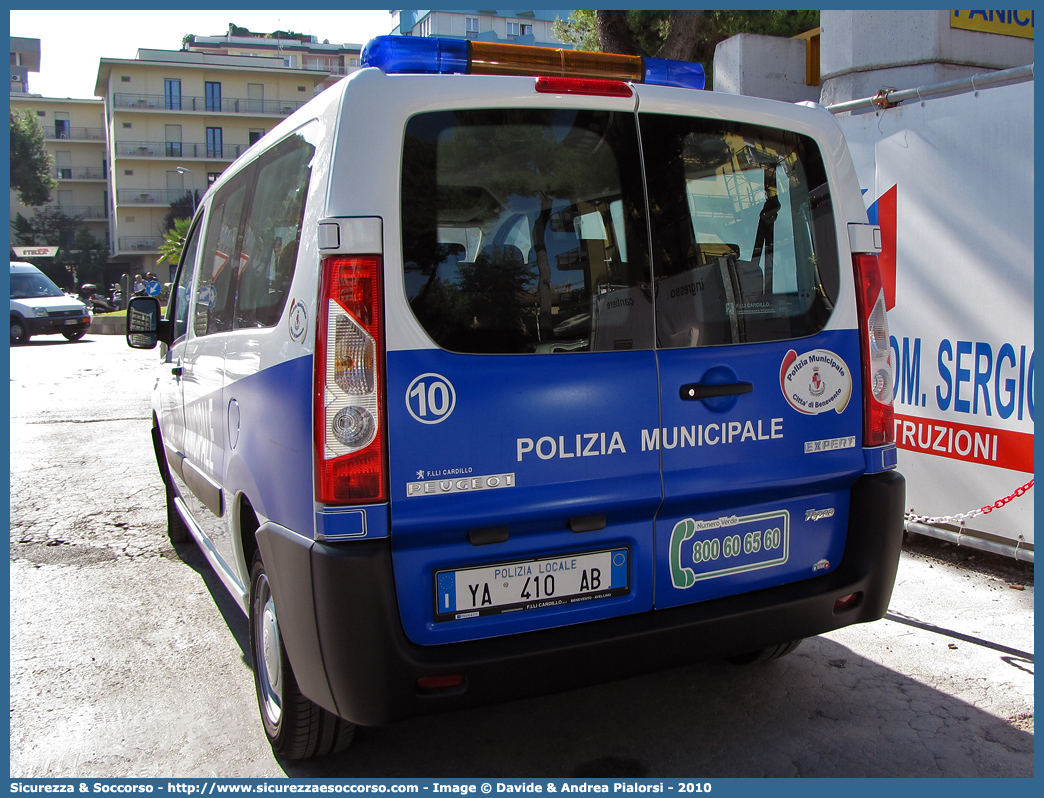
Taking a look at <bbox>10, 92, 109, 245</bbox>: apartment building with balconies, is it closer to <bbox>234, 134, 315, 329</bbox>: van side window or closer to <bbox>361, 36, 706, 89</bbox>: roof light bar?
<bbox>234, 134, 315, 329</bbox>: van side window

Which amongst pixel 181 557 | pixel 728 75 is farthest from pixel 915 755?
pixel 728 75

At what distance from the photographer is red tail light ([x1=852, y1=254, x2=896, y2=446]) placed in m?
2.78

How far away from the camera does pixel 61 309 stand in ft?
71.4

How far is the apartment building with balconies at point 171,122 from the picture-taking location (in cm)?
5944

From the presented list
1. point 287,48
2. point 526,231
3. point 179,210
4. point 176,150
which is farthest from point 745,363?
point 287,48

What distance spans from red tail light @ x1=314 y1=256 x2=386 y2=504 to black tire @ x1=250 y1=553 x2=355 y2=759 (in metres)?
0.55

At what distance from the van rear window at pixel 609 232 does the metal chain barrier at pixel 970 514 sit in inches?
82.2

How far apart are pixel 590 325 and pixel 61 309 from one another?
22692 mm

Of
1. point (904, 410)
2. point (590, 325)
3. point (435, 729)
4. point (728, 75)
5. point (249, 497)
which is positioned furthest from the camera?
point (728, 75)

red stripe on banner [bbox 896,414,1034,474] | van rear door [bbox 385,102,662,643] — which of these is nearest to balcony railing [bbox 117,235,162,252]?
red stripe on banner [bbox 896,414,1034,474]

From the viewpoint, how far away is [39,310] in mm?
21500

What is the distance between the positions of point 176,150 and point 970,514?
2533 inches

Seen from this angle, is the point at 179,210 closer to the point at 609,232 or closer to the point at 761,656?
the point at 761,656
